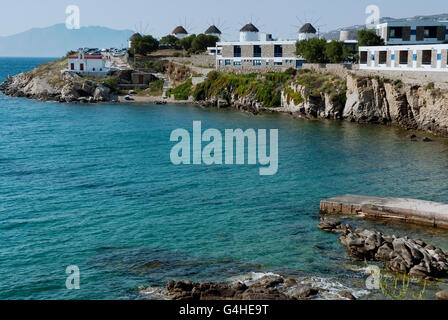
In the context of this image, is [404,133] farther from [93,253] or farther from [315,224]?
[93,253]

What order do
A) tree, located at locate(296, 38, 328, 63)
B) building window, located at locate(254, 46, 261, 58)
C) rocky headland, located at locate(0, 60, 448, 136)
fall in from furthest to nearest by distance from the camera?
building window, located at locate(254, 46, 261, 58) < tree, located at locate(296, 38, 328, 63) < rocky headland, located at locate(0, 60, 448, 136)

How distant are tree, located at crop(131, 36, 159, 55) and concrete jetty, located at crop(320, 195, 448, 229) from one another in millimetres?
104954

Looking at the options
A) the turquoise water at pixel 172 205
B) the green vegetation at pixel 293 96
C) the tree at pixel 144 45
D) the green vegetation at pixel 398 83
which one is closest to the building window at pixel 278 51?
the green vegetation at pixel 293 96

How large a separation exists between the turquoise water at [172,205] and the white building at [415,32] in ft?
89.6

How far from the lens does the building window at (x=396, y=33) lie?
92250 mm

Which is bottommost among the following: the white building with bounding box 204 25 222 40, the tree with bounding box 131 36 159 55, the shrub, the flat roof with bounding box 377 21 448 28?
the shrub

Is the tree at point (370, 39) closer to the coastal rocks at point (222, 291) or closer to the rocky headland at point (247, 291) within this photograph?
the rocky headland at point (247, 291)

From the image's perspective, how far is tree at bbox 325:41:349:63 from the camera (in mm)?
92938

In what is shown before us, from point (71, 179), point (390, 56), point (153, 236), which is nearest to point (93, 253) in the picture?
point (153, 236)

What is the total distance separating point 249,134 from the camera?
7175 cm

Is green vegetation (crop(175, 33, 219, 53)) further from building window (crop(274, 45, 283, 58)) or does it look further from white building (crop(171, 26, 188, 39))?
building window (crop(274, 45, 283, 58))

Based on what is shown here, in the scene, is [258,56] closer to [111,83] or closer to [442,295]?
[111,83]

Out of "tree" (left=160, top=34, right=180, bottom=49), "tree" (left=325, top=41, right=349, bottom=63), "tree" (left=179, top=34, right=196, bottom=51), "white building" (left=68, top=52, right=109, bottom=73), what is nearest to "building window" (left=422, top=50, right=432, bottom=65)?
"tree" (left=325, top=41, right=349, bottom=63)

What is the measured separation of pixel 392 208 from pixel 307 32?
281 ft
